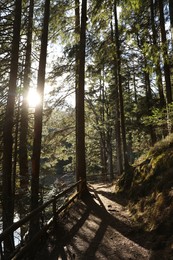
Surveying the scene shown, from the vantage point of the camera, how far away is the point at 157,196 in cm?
740

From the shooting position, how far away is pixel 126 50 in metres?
16.3

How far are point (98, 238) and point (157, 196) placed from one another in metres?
2.14

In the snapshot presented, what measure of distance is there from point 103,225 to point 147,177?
272 cm

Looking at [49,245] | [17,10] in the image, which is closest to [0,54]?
[17,10]

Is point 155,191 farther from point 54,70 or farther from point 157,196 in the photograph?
point 54,70

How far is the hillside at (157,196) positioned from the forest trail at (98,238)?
0.28 meters

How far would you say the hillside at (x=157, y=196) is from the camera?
5.86 metres

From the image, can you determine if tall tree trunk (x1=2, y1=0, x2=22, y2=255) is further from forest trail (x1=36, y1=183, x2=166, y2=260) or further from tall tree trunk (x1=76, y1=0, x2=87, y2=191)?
tall tree trunk (x1=76, y1=0, x2=87, y2=191)

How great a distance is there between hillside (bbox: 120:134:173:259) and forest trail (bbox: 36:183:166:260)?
0.91ft

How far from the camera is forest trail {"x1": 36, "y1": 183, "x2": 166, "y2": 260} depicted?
222 inches

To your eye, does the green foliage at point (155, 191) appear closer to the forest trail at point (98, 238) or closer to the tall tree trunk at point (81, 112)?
the forest trail at point (98, 238)

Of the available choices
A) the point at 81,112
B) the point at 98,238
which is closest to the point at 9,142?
the point at 98,238

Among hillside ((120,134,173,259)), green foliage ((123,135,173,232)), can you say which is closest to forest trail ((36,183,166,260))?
hillside ((120,134,173,259))

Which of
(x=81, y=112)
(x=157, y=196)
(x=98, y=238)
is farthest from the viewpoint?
(x=81, y=112)
